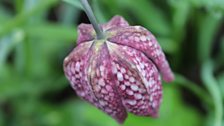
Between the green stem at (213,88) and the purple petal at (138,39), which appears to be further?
the green stem at (213,88)

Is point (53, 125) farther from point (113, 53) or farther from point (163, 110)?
point (113, 53)

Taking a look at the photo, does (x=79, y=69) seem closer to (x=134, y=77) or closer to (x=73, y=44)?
(x=134, y=77)

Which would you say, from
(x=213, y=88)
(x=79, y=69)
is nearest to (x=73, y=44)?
(x=213, y=88)

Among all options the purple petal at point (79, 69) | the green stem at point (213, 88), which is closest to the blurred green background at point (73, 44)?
the green stem at point (213, 88)

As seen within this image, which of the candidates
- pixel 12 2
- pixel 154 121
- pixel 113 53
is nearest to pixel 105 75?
pixel 113 53

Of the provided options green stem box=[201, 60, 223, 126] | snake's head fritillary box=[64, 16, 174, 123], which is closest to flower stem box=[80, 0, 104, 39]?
snake's head fritillary box=[64, 16, 174, 123]

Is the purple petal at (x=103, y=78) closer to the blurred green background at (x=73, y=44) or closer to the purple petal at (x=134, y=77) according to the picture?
the purple petal at (x=134, y=77)
